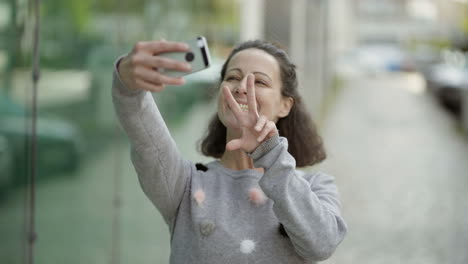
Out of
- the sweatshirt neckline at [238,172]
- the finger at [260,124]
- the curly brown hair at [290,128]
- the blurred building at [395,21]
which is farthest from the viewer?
the blurred building at [395,21]

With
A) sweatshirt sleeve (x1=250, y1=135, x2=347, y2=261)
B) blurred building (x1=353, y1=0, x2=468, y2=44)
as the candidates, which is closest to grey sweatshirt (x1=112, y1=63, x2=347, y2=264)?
sweatshirt sleeve (x1=250, y1=135, x2=347, y2=261)

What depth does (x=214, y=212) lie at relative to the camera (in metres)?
2.02

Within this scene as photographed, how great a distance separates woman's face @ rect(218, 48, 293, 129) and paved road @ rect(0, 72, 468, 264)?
0.91 m

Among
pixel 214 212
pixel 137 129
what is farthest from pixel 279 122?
pixel 137 129

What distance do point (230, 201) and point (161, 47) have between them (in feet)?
1.88

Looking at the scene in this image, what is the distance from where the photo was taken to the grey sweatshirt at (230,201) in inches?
72.4

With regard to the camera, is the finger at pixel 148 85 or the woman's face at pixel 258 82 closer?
the finger at pixel 148 85

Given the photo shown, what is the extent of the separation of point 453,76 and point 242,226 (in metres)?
21.5

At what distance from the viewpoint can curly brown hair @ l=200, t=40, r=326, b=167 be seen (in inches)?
88.7

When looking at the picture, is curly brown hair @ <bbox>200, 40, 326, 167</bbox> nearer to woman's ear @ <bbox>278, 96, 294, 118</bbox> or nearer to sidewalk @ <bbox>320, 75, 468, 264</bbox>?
woman's ear @ <bbox>278, 96, 294, 118</bbox>

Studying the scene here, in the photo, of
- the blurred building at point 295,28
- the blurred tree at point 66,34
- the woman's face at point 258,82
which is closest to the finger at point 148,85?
the woman's face at point 258,82

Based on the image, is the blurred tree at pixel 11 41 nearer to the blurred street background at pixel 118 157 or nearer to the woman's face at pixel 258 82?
the blurred street background at pixel 118 157

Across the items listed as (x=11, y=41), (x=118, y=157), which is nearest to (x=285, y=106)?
(x=11, y=41)

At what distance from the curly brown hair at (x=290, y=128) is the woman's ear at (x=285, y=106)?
2 cm
